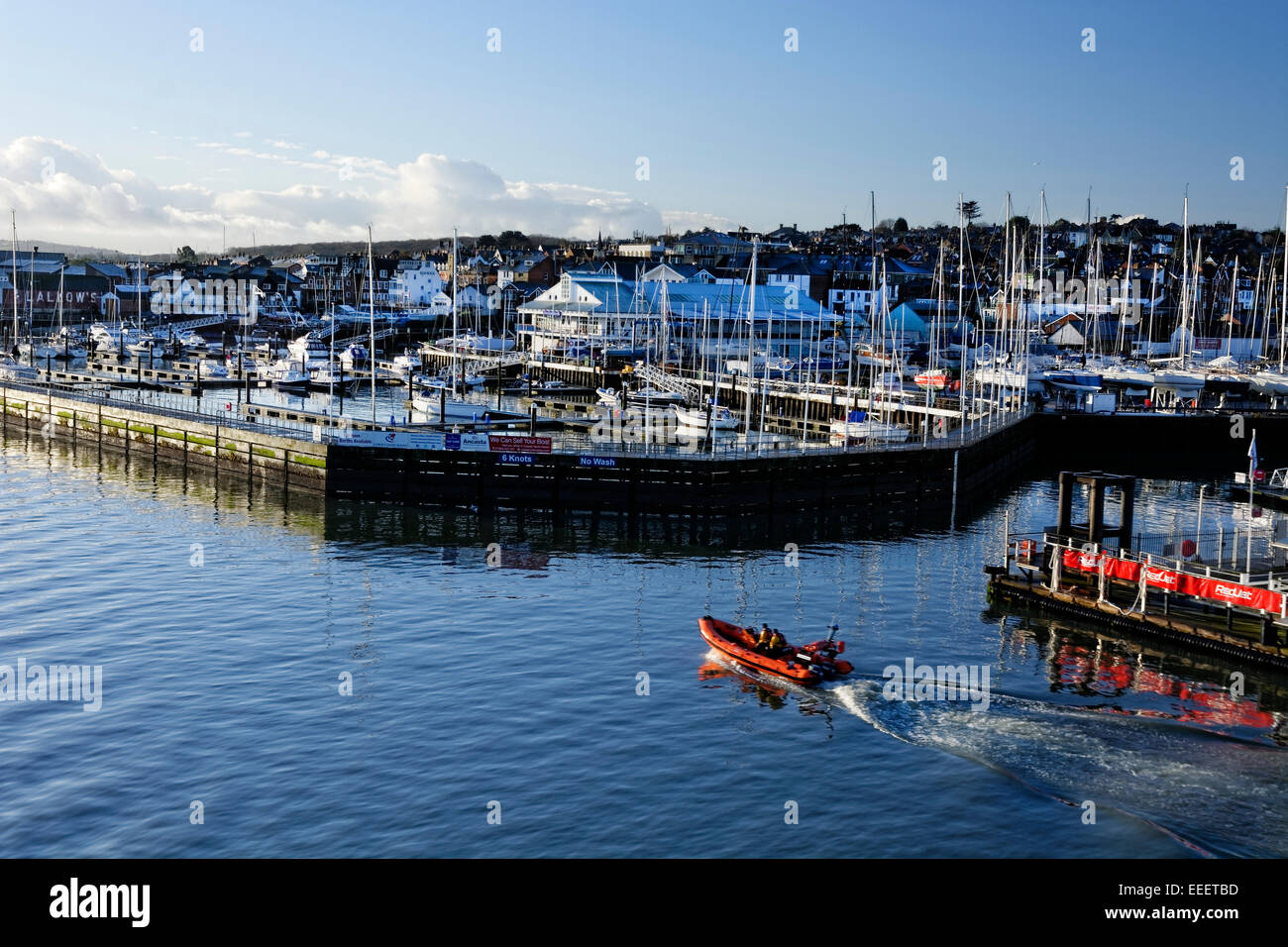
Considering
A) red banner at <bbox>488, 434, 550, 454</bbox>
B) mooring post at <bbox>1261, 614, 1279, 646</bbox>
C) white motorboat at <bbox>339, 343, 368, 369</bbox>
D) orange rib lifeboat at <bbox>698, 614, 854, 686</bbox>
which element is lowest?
orange rib lifeboat at <bbox>698, 614, 854, 686</bbox>

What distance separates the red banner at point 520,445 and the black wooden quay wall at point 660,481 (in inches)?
22.6

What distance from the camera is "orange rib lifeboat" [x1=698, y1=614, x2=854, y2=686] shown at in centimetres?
3778

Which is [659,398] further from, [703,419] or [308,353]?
[308,353]

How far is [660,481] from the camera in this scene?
67875 mm

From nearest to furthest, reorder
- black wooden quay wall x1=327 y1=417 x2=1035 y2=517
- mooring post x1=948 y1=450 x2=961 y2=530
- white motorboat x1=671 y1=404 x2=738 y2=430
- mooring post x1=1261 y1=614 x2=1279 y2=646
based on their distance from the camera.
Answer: mooring post x1=1261 y1=614 x2=1279 y2=646 → black wooden quay wall x1=327 y1=417 x2=1035 y2=517 → mooring post x1=948 y1=450 x2=961 y2=530 → white motorboat x1=671 y1=404 x2=738 y2=430

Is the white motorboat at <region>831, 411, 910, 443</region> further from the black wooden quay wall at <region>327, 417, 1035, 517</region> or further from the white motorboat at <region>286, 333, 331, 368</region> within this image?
the white motorboat at <region>286, 333, 331, 368</region>

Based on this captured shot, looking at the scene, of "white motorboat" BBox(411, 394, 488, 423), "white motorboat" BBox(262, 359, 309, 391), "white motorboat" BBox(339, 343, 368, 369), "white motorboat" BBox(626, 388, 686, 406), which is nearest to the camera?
"white motorboat" BBox(411, 394, 488, 423)

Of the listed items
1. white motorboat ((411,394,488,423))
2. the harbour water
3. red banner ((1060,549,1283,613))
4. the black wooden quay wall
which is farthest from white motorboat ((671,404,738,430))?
red banner ((1060,549,1283,613))

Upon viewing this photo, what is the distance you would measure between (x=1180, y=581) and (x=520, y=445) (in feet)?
123

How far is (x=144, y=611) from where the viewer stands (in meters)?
46.1

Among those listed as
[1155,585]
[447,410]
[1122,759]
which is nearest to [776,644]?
[1122,759]

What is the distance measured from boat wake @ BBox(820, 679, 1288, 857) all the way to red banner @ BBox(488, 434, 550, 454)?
3455cm

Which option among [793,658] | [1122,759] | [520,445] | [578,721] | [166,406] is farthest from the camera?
[166,406]
